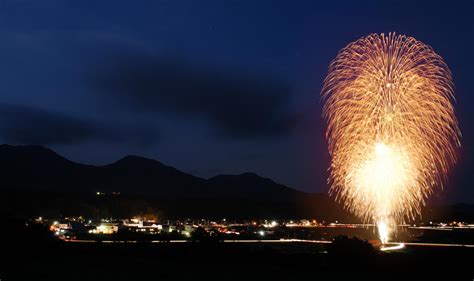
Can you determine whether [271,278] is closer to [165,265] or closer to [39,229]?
[165,265]

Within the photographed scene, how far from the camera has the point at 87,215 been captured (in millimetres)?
147625

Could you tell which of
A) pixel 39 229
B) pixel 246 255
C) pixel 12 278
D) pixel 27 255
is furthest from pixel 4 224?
pixel 12 278

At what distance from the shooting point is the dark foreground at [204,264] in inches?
1097

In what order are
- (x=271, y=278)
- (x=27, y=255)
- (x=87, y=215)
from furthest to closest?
(x=87, y=215), (x=27, y=255), (x=271, y=278)

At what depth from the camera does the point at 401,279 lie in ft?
93.2

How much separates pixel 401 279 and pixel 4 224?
1438 inches

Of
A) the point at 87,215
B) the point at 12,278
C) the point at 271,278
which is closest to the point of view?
the point at 12,278

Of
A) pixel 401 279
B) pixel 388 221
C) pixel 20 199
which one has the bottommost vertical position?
pixel 401 279

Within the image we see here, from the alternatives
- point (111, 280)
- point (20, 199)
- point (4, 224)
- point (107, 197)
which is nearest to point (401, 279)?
point (111, 280)

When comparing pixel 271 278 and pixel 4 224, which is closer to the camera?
pixel 271 278

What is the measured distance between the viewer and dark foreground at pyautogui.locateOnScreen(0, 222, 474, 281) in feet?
91.5

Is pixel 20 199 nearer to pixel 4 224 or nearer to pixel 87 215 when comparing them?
pixel 87 215

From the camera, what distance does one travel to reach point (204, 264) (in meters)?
34.9

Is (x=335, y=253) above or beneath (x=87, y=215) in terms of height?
beneath
